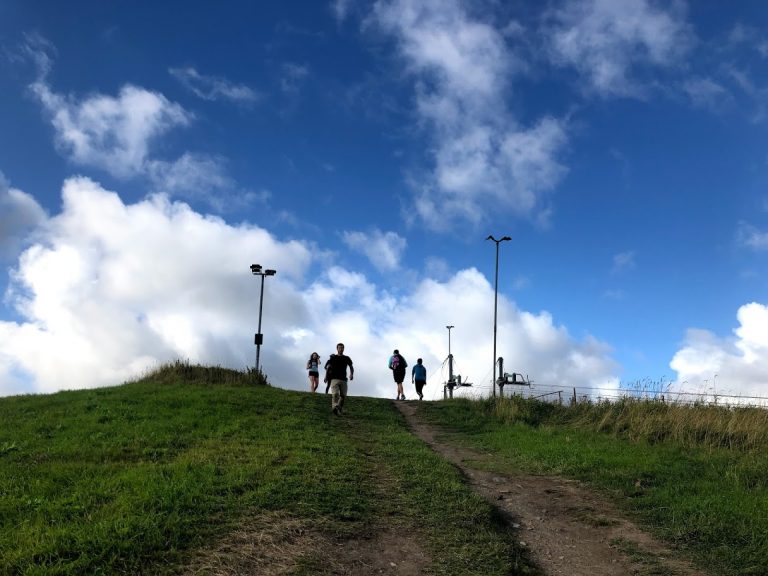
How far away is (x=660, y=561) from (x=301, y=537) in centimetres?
384

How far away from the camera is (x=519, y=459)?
11.4 metres

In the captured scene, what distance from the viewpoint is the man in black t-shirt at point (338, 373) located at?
50.8 feet

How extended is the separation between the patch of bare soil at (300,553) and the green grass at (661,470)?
10.7 feet

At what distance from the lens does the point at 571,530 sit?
726 cm

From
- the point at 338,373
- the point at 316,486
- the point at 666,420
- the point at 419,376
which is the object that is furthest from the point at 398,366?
the point at 316,486

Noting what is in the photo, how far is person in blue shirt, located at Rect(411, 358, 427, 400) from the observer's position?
76.4ft

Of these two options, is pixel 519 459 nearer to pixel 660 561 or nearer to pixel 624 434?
pixel 624 434

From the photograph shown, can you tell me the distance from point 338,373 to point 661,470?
8227 millimetres

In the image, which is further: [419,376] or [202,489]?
[419,376]

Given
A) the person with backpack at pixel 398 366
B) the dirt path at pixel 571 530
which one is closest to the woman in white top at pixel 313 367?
the person with backpack at pixel 398 366

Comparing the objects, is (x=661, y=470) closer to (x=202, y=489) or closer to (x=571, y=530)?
(x=571, y=530)

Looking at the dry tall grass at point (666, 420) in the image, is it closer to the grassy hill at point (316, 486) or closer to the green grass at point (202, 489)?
the grassy hill at point (316, 486)

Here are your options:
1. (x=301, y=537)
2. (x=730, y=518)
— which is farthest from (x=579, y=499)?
(x=301, y=537)

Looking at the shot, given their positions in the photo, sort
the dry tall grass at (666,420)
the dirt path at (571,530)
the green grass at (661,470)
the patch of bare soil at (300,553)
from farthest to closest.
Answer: the dry tall grass at (666,420) < the green grass at (661,470) < the dirt path at (571,530) < the patch of bare soil at (300,553)
